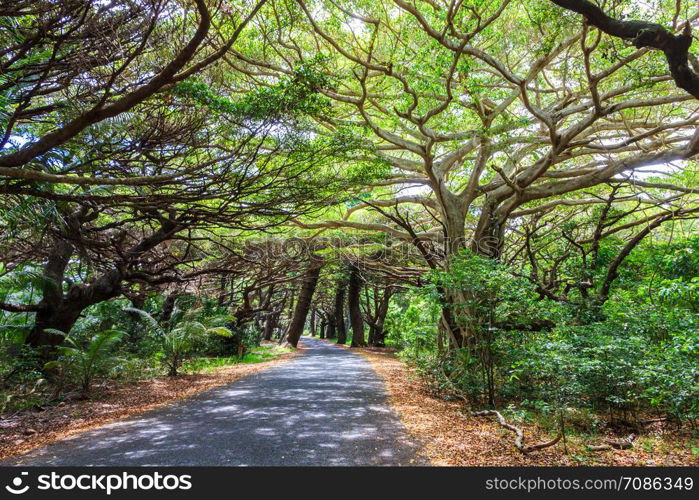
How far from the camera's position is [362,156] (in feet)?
29.5

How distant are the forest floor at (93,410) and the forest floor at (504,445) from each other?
179 inches

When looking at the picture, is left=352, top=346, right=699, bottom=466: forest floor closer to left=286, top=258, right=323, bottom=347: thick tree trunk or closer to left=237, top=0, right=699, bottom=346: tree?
left=237, top=0, right=699, bottom=346: tree

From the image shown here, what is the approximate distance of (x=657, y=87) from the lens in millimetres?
7871

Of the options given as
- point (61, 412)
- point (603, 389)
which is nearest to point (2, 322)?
point (61, 412)

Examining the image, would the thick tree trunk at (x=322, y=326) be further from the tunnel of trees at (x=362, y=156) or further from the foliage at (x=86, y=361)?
the foliage at (x=86, y=361)

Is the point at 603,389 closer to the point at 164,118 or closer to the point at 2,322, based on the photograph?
the point at 164,118

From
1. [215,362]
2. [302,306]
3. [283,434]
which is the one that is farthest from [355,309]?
[283,434]

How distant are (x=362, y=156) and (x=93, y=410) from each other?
7209mm

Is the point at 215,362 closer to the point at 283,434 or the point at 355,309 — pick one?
the point at 283,434

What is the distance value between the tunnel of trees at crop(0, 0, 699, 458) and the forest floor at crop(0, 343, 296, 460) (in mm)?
488

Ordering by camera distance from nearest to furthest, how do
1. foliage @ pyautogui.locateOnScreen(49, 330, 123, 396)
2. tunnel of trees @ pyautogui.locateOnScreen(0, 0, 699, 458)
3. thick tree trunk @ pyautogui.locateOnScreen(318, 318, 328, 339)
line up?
1. tunnel of trees @ pyautogui.locateOnScreen(0, 0, 699, 458)
2. foliage @ pyautogui.locateOnScreen(49, 330, 123, 396)
3. thick tree trunk @ pyautogui.locateOnScreen(318, 318, 328, 339)

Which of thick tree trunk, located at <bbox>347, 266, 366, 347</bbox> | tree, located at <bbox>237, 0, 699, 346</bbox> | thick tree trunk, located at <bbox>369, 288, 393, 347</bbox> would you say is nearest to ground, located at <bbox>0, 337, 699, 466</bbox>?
tree, located at <bbox>237, 0, 699, 346</bbox>

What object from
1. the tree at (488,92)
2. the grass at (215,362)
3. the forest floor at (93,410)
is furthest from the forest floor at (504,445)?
the grass at (215,362)

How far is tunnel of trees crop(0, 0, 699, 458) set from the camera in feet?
14.3
